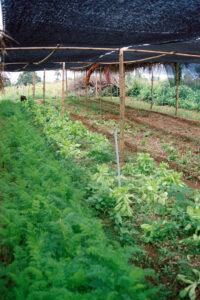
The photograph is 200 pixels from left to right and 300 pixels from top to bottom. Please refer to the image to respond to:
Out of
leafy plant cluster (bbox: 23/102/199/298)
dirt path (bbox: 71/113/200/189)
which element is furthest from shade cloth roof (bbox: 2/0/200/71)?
dirt path (bbox: 71/113/200/189)

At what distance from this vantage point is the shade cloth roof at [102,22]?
4.83 m

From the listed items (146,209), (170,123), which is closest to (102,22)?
(146,209)

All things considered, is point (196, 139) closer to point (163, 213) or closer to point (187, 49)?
point (187, 49)

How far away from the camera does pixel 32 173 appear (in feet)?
15.0

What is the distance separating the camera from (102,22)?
5.65 m

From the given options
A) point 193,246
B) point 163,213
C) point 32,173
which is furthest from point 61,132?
point 193,246

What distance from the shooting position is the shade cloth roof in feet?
15.9

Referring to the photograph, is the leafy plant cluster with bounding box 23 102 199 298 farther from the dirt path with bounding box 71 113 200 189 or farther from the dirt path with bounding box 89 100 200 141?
the dirt path with bounding box 89 100 200 141

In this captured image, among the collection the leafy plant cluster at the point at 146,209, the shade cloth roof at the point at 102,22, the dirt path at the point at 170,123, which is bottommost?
the leafy plant cluster at the point at 146,209

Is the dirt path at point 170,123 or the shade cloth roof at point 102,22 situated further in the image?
the dirt path at point 170,123

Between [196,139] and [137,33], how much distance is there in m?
4.78

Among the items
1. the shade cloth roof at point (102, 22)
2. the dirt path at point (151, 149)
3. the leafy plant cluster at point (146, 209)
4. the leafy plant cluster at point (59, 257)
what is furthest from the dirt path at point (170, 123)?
the leafy plant cluster at point (59, 257)

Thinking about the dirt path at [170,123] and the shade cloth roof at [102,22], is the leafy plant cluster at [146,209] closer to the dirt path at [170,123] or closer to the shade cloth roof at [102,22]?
the shade cloth roof at [102,22]

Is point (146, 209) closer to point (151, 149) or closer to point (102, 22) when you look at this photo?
point (102, 22)
